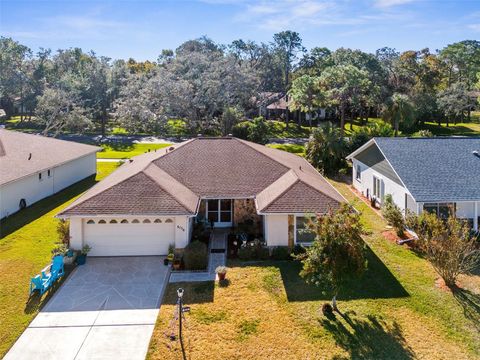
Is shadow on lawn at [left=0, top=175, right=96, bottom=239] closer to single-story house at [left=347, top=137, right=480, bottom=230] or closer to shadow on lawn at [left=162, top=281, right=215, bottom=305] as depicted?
shadow on lawn at [left=162, top=281, right=215, bottom=305]

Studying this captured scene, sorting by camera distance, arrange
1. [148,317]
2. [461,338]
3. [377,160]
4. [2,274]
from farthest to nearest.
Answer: [377,160]
[2,274]
[148,317]
[461,338]

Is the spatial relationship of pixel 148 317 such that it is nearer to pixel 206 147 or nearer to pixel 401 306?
pixel 401 306

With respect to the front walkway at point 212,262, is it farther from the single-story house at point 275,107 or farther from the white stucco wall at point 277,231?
the single-story house at point 275,107

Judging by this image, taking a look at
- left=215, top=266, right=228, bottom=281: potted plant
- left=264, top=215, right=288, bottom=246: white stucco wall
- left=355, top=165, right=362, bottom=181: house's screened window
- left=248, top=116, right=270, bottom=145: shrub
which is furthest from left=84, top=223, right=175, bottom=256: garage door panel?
left=248, top=116, right=270, bottom=145: shrub

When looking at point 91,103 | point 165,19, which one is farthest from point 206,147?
point 91,103

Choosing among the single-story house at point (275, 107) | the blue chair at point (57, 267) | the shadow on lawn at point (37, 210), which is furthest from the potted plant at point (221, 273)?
the single-story house at point (275, 107)

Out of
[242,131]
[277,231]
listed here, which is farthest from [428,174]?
[242,131]

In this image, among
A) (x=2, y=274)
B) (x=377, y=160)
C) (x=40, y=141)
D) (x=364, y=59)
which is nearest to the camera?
(x=2, y=274)
